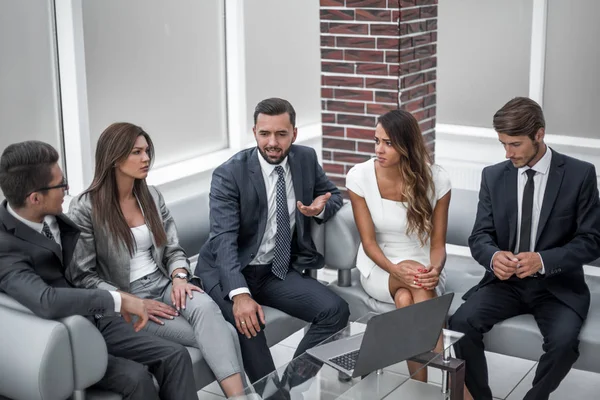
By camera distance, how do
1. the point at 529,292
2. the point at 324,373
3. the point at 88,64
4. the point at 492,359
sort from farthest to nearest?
the point at 88,64
the point at 492,359
the point at 529,292
the point at 324,373

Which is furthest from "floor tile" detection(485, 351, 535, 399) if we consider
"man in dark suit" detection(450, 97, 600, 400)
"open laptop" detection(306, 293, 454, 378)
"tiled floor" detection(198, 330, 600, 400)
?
"open laptop" detection(306, 293, 454, 378)

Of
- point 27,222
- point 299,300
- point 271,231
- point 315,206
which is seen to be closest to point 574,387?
point 299,300

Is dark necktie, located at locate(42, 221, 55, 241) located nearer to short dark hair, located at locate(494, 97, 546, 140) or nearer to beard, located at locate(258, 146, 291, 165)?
beard, located at locate(258, 146, 291, 165)

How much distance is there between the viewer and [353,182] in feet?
12.5

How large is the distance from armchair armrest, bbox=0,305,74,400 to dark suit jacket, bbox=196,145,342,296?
94cm

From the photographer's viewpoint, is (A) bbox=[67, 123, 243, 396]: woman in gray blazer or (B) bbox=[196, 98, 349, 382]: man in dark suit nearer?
(A) bbox=[67, 123, 243, 396]: woman in gray blazer

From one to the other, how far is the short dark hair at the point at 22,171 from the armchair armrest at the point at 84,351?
1.33ft

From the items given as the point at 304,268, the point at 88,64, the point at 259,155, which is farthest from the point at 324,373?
the point at 88,64

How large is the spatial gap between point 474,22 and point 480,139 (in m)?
0.72

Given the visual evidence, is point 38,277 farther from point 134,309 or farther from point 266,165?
point 266,165

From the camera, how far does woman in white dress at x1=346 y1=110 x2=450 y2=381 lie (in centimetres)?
369

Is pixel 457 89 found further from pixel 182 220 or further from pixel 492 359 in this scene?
pixel 182 220

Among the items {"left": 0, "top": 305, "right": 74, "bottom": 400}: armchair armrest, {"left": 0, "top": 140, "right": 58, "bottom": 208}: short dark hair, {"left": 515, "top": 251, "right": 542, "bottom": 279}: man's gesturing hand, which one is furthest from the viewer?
{"left": 515, "top": 251, "right": 542, "bottom": 279}: man's gesturing hand

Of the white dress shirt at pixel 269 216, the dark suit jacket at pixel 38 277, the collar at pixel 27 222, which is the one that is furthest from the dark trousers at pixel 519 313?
the collar at pixel 27 222
